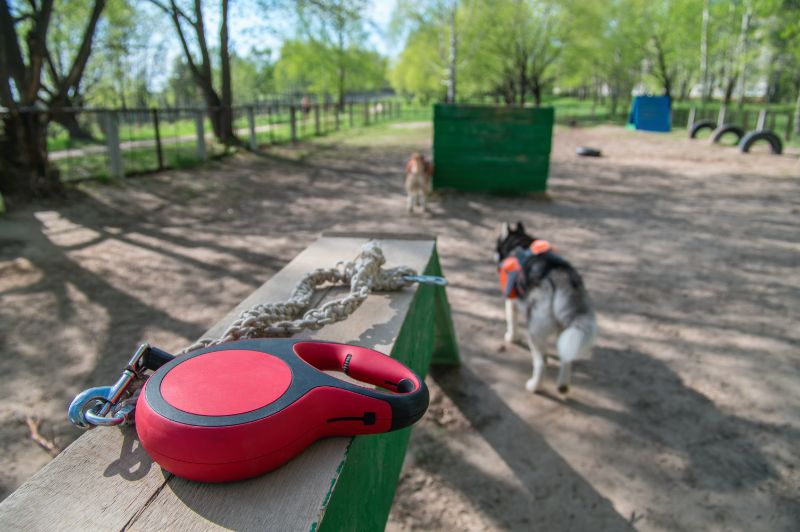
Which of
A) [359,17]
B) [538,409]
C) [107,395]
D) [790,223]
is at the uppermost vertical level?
[359,17]

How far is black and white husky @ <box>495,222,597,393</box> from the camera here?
9.19ft

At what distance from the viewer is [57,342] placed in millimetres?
3740

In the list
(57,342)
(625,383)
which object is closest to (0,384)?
(57,342)

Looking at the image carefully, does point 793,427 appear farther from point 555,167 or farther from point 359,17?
point 359,17

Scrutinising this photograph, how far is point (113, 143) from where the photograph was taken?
1010 centimetres

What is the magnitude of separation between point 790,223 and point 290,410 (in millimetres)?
8950

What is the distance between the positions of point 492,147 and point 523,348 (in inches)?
258

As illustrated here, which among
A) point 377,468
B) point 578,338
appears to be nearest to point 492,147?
point 578,338

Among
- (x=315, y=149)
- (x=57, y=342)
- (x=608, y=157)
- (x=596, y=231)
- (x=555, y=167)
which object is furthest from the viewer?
(x=315, y=149)

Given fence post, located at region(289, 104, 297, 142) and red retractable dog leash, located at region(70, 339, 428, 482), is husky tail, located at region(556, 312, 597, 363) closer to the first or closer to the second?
red retractable dog leash, located at region(70, 339, 428, 482)

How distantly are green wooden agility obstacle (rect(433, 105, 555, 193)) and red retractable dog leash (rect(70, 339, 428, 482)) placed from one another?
8734mm

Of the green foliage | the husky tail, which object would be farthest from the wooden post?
the green foliage

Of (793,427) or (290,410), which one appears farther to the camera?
(793,427)

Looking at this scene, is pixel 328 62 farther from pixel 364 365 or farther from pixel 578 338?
pixel 364 365
